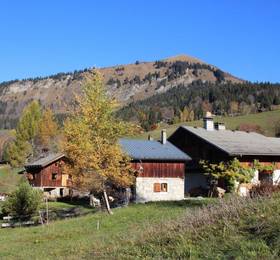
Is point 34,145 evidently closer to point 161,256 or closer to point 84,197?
point 84,197

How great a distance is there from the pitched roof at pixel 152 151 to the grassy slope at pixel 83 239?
21.0 meters

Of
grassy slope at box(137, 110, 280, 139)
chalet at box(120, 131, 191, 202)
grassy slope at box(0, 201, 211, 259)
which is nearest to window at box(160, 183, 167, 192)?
chalet at box(120, 131, 191, 202)

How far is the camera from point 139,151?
169 feet

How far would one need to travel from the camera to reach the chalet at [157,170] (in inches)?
1966

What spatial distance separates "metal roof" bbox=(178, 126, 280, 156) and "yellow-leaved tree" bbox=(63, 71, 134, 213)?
1761 centimetres

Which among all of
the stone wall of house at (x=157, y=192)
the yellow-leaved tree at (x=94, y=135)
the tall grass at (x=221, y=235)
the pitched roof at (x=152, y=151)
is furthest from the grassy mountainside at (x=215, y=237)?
the pitched roof at (x=152, y=151)

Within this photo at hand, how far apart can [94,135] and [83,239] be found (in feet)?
44.6

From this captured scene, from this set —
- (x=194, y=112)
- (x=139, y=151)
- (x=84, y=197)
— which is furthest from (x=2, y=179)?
(x=194, y=112)

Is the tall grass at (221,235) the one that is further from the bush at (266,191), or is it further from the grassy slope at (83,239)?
the bush at (266,191)

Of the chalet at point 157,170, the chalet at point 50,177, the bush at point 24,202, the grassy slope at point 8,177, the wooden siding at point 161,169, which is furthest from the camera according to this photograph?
the grassy slope at point 8,177

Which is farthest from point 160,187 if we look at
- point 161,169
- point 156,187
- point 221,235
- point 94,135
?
point 221,235

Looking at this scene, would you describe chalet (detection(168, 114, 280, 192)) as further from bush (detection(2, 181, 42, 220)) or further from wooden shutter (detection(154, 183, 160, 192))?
bush (detection(2, 181, 42, 220))

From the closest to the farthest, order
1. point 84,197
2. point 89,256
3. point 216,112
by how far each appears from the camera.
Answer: point 89,256 → point 84,197 → point 216,112

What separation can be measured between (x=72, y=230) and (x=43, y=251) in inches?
268
